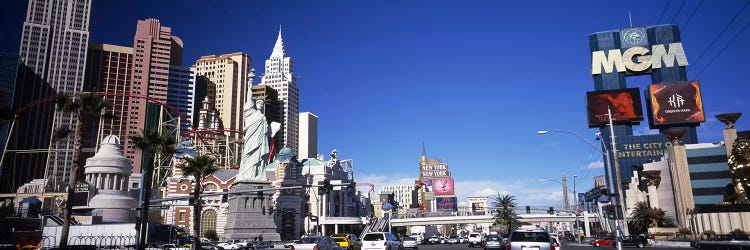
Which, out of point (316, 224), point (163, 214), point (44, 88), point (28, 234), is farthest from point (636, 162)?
point (44, 88)

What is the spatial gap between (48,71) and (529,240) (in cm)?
18016

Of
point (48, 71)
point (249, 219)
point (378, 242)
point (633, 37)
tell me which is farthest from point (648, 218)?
point (48, 71)

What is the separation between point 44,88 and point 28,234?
13686 cm

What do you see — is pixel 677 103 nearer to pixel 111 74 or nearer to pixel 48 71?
pixel 111 74

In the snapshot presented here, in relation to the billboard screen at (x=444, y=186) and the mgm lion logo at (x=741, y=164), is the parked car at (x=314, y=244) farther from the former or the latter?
the billboard screen at (x=444, y=186)

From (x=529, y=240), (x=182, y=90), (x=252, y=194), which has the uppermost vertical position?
(x=182, y=90)

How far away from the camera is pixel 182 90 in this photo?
604 feet

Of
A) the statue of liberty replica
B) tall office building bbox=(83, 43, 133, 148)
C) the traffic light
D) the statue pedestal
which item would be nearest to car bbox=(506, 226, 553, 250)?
the traffic light

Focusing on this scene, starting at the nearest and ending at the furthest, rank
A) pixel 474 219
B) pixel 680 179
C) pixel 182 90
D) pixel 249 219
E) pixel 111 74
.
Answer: pixel 680 179 → pixel 249 219 → pixel 474 219 → pixel 111 74 → pixel 182 90

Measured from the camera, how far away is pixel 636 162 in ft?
504

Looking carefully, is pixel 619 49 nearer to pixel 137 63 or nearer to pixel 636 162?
pixel 636 162

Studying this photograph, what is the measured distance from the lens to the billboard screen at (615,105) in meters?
132

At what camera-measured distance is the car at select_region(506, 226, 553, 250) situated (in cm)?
2006

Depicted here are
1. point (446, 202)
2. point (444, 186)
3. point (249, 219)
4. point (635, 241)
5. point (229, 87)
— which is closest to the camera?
point (635, 241)
